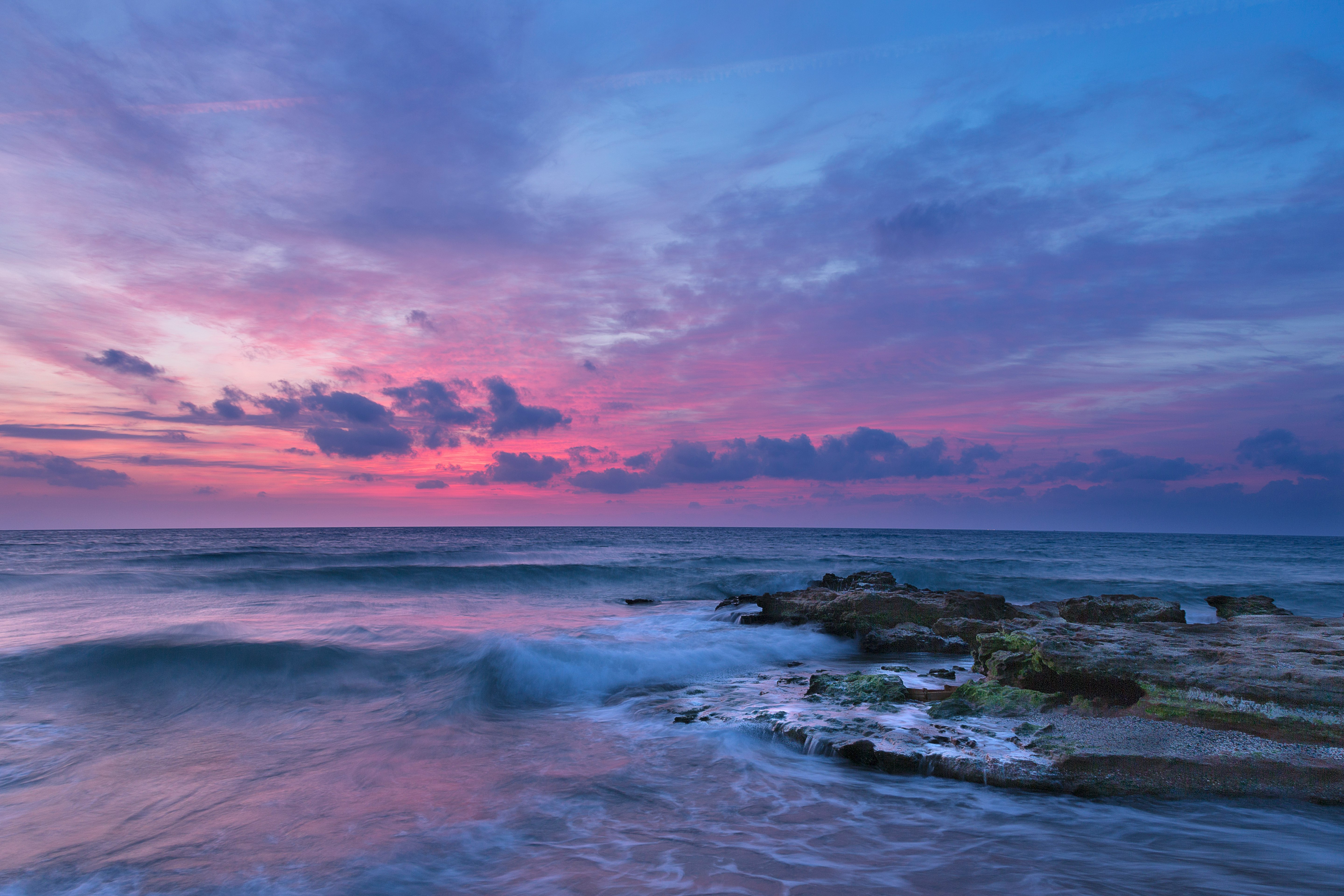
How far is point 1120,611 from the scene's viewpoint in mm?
12406

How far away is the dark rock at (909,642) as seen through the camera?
11266 mm

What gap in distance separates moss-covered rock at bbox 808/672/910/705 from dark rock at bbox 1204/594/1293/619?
10972mm

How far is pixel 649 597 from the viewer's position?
23.1 m

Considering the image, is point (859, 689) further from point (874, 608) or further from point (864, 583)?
point (864, 583)

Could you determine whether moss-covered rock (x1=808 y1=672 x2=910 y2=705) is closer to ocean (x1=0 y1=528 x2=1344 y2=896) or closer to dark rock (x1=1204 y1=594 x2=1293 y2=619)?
ocean (x1=0 y1=528 x2=1344 y2=896)

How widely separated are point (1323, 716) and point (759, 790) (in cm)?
475

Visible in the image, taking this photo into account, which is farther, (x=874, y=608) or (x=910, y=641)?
(x=874, y=608)

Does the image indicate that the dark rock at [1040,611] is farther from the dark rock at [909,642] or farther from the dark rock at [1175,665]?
the dark rock at [1175,665]

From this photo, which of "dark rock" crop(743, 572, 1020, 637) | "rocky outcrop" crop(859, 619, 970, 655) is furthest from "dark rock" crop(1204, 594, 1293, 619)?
"rocky outcrop" crop(859, 619, 970, 655)

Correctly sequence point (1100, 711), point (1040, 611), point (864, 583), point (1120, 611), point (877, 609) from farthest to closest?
1. point (864, 583)
2. point (1040, 611)
3. point (877, 609)
4. point (1120, 611)
5. point (1100, 711)

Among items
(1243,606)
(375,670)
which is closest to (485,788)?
(375,670)

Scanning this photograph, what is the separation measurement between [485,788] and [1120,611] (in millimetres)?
12466

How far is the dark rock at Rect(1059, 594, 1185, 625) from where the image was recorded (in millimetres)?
12016

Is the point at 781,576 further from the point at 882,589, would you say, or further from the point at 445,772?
the point at 445,772
